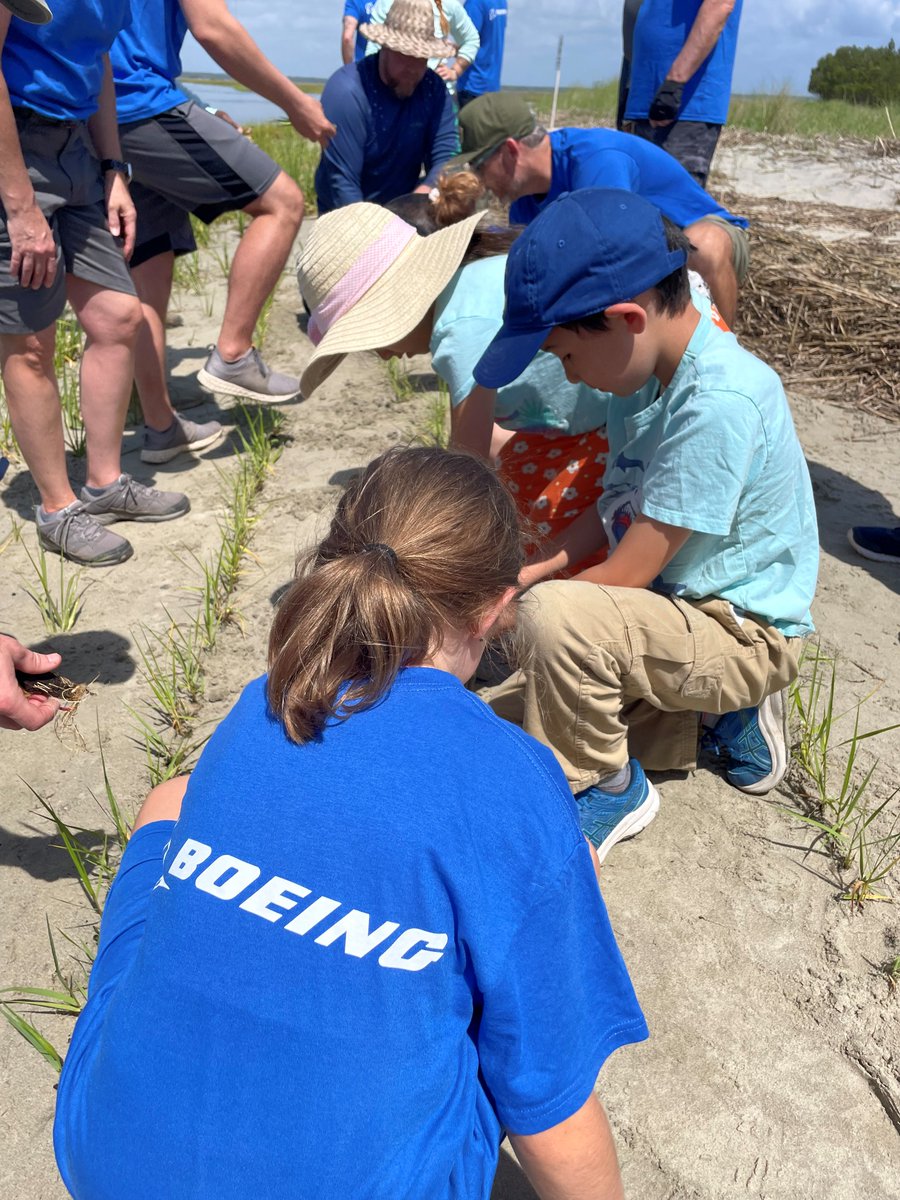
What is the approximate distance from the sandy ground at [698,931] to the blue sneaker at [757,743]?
0.15ft

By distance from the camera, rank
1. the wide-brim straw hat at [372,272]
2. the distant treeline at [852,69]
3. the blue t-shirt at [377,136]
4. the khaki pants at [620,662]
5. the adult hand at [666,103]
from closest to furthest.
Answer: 1. the khaki pants at [620,662]
2. the wide-brim straw hat at [372,272]
3. the adult hand at [666,103]
4. the blue t-shirt at [377,136]
5. the distant treeline at [852,69]

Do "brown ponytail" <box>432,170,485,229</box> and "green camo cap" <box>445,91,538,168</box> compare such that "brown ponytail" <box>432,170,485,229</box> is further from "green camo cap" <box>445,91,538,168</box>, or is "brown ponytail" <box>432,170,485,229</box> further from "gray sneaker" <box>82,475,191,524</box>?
"gray sneaker" <box>82,475,191,524</box>

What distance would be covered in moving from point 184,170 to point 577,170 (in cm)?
121

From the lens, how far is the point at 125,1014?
0.94 meters

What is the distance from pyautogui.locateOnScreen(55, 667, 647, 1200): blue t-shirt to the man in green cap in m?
2.26

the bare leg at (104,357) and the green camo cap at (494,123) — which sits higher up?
the green camo cap at (494,123)

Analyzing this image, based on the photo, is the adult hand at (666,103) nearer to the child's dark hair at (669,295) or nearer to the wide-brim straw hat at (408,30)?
the wide-brim straw hat at (408,30)

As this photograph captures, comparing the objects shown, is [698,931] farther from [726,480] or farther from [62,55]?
[62,55]

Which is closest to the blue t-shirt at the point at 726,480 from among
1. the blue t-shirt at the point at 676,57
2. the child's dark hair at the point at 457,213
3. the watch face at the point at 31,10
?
the child's dark hair at the point at 457,213

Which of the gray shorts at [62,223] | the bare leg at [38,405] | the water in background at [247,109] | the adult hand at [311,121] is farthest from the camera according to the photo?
the water in background at [247,109]

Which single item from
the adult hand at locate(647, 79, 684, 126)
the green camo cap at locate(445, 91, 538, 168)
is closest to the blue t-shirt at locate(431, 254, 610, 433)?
the green camo cap at locate(445, 91, 538, 168)

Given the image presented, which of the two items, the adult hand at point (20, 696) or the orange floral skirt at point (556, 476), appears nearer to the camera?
the adult hand at point (20, 696)

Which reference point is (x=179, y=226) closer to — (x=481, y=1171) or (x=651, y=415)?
(x=651, y=415)

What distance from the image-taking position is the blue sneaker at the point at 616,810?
1880 millimetres
